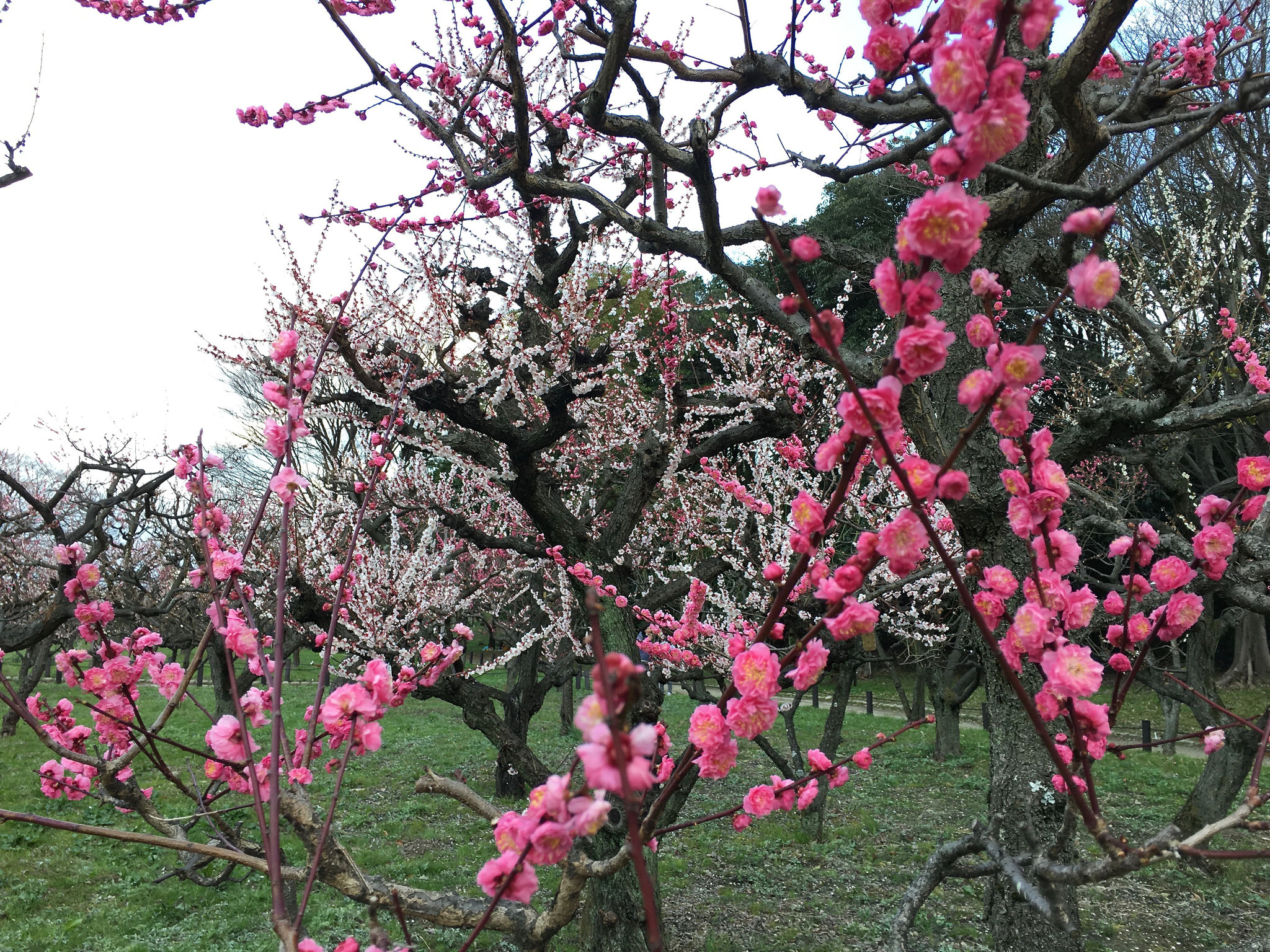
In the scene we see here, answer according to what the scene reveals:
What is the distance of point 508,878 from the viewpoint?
98cm

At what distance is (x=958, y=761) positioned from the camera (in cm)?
1058

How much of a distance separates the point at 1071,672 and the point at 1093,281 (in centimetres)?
60

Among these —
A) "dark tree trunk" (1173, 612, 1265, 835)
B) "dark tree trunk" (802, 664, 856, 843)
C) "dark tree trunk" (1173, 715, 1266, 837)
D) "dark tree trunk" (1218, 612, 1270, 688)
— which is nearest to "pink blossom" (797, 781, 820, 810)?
"dark tree trunk" (802, 664, 856, 843)

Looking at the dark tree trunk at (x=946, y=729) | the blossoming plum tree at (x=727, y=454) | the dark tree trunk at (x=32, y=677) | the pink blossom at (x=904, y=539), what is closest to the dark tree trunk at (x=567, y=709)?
the blossoming plum tree at (x=727, y=454)

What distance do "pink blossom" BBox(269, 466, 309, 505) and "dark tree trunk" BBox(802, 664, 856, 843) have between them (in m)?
6.51

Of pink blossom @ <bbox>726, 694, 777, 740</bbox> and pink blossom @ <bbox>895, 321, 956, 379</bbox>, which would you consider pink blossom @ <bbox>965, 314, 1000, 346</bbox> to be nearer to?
pink blossom @ <bbox>895, 321, 956, 379</bbox>

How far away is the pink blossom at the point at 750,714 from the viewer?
1.10 metres

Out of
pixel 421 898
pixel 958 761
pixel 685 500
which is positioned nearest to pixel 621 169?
pixel 685 500

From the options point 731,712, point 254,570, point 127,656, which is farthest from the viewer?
point 254,570

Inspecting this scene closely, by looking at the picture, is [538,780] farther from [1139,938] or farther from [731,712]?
[731,712]

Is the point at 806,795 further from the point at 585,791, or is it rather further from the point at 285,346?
the point at 285,346

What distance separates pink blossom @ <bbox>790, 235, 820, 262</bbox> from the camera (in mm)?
928

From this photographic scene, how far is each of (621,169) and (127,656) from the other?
580 centimetres

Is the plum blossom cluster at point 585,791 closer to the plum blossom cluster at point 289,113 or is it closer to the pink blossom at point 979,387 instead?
the pink blossom at point 979,387
